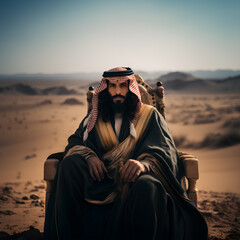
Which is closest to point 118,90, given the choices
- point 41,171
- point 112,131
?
point 112,131

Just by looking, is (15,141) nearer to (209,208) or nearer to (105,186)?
(209,208)

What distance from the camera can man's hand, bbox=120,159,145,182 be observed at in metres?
2.48

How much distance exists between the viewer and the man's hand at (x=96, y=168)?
2.65m

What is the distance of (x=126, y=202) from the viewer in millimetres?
2434

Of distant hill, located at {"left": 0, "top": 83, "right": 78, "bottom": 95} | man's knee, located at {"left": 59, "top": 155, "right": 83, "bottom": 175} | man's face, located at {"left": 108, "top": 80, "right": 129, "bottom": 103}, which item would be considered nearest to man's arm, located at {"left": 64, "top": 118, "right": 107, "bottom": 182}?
man's knee, located at {"left": 59, "top": 155, "right": 83, "bottom": 175}

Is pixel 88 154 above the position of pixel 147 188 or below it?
above

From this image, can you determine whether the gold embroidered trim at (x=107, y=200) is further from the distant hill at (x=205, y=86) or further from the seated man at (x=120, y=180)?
the distant hill at (x=205, y=86)

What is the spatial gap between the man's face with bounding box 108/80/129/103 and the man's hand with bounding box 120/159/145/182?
2.42 ft

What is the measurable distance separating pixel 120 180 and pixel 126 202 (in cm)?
21

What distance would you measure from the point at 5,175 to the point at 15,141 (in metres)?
4.45

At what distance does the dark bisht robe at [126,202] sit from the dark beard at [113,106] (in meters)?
0.33

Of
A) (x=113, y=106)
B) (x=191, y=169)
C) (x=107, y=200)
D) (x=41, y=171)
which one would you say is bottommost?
(x=41, y=171)

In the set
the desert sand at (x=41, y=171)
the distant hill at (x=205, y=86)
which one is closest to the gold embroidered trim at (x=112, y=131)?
the desert sand at (x=41, y=171)

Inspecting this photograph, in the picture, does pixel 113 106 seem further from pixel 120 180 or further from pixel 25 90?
pixel 25 90
